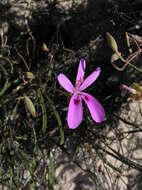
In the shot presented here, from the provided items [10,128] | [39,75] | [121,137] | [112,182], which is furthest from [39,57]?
[112,182]

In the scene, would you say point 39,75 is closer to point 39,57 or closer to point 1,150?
point 39,57

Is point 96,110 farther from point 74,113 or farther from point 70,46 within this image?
point 70,46

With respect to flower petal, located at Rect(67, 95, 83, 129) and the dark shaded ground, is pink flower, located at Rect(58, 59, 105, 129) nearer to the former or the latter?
flower petal, located at Rect(67, 95, 83, 129)

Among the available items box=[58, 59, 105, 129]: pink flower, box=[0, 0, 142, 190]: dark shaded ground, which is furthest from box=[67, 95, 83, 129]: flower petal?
box=[0, 0, 142, 190]: dark shaded ground

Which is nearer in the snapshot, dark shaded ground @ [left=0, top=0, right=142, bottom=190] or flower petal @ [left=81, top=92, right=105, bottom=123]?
flower petal @ [left=81, top=92, right=105, bottom=123]

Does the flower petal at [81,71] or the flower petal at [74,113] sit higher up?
the flower petal at [81,71]

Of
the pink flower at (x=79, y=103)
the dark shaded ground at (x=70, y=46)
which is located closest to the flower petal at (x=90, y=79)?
the pink flower at (x=79, y=103)

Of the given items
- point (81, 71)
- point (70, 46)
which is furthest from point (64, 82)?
point (70, 46)

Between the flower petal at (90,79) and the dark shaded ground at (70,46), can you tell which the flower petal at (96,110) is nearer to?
the flower petal at (90,79)

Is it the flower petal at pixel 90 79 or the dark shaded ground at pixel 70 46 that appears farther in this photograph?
the dark shaded ground at pixel 70 46
